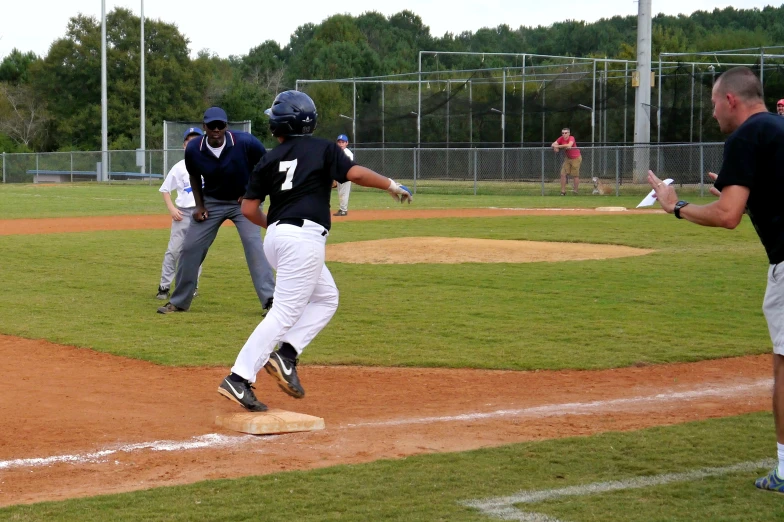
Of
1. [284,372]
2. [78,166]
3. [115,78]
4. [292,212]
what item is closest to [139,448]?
[284,372]

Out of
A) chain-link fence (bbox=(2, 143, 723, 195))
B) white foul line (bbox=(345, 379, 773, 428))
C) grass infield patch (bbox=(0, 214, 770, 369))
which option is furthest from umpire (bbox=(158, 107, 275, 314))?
chain-link fence (bbox=(2, 143, 723, 195))

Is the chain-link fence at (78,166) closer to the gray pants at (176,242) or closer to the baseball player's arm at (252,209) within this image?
the gray pants at (176,242)

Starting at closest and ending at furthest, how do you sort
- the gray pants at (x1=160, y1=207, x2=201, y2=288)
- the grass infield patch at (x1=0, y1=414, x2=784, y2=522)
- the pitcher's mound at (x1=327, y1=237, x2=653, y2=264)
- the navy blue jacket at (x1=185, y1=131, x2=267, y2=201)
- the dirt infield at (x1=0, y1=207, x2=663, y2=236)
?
the grass infield patch at (x1=0, y1=414, x2=784, y2=522)
the navy blue jacket at (x1=185, y1=131, x2=267, y2=201)
the gray pants at (x1=160, y1=207, x2=201, y2=288)
the pitcher's mound at (x1=327, y1=237, x2=653, y2=264)
the dirt infield at (x1=0, y1=207, x2=663, y2=236)

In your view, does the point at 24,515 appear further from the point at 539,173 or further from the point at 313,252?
the point at 539,173

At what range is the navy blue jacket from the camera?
32.0 ft

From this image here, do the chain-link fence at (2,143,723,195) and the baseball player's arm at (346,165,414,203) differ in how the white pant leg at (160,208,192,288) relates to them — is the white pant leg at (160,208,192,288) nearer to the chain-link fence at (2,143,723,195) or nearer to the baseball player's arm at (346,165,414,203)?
the baseball player's arm at (346,165,414,203)

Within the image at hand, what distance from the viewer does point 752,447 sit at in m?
5.38

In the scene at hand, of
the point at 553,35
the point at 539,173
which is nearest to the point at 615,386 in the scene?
the point at 539,173

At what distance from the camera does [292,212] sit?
6.09m

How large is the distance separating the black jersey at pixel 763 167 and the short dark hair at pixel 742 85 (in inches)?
4.4

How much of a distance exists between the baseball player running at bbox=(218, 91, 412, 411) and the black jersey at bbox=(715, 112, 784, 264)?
2.05 meters

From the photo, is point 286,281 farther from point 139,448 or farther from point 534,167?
point 534,167

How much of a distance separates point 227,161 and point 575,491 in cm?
605

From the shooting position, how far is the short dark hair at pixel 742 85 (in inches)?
191
